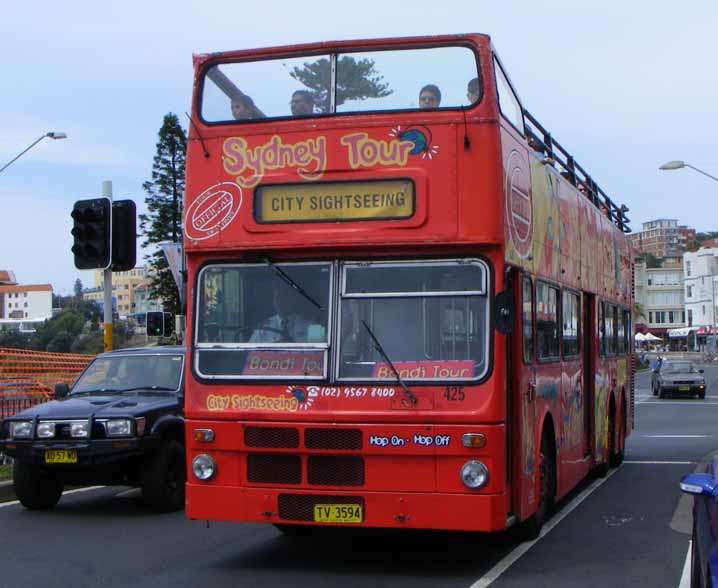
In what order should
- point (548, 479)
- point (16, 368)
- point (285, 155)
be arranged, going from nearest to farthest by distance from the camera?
point (285, 155), point (548, 479), point (16, 368)

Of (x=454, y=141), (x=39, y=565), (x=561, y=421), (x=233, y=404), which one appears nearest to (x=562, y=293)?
(x=561, y=421)

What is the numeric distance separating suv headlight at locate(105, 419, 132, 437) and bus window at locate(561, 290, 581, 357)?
15.0 feet

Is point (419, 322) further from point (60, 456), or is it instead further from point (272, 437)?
point (60, 456)

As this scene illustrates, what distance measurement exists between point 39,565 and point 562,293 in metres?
5.75

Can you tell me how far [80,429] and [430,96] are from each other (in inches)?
220

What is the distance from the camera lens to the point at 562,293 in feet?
40.4

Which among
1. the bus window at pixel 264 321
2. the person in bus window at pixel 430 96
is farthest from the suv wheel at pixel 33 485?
A: the person in bus window at pixel 430 96

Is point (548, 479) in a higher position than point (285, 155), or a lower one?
lower

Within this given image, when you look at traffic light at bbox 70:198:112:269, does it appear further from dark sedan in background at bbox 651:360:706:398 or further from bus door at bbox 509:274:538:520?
dark sedan in background at bbox 651:360:706:398

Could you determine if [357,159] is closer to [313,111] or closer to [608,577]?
[313,111]

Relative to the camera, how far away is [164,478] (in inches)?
506

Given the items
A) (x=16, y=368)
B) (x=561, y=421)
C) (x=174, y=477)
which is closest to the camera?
(x=561, y=421)

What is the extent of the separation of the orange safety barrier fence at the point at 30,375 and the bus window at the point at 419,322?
10.3 meters

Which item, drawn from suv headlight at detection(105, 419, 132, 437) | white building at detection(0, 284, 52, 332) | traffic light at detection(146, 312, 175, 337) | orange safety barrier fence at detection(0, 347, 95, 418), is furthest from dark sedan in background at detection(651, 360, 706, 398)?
white building at detection(0, 284, 52, 332)
